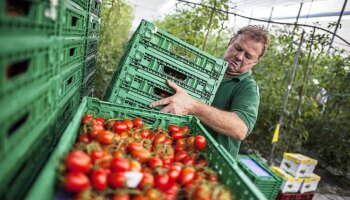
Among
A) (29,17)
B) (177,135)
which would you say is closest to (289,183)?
(177,135)

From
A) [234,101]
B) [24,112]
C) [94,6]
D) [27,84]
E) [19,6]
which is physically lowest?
[234,101]

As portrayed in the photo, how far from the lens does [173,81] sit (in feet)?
8.55

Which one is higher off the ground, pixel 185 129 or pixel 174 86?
pixel 174 86

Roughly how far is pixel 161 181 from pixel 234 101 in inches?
59.4

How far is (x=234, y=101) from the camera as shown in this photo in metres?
2.73

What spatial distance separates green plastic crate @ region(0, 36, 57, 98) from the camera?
0.85 m

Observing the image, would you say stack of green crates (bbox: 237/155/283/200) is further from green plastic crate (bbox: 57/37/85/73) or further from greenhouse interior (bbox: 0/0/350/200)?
green plastic crate (bbox: 57/37/85/73)

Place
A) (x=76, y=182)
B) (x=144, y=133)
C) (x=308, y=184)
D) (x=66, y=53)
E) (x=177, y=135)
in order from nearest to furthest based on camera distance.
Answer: (x=76, y=182), (x=66, y=53), (x=144, y=133), (x=177, y=135), (x=308, y=184)

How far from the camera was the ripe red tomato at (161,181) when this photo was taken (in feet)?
4.74

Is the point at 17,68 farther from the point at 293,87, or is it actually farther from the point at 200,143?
the point at 293,87

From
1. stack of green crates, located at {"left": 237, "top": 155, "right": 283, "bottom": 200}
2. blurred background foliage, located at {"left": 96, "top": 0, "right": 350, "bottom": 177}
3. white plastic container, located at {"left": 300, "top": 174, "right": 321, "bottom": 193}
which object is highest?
blurred background foliage, located at {"left": 96, "top": 0, "right": 350, "bottom": 177}

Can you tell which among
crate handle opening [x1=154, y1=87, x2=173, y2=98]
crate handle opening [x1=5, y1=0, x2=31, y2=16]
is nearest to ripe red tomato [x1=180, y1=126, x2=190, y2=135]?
crate handle opening [x1=154, y1=87, x2=173, y2=98]

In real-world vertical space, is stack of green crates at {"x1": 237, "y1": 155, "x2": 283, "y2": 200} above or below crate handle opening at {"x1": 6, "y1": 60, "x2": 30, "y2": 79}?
below

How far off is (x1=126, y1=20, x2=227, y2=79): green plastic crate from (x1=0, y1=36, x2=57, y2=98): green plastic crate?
3.78ft
